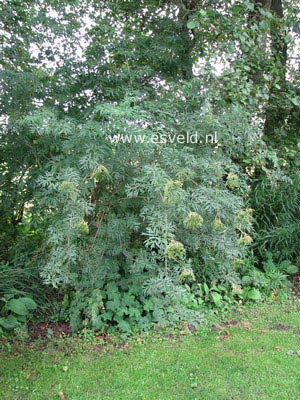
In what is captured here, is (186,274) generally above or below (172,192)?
below

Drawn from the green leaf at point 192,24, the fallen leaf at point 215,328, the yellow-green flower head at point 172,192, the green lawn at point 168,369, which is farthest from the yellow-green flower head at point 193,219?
the green leaf at point 192,24

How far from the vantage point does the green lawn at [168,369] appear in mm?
2260

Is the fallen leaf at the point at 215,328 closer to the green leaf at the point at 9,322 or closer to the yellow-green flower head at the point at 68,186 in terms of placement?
the green leaf at the point at 9,322

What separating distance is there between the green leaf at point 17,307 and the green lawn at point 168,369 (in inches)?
12.3

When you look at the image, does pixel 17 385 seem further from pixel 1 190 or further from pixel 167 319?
pixel 1 190

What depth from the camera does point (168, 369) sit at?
2.49 metres

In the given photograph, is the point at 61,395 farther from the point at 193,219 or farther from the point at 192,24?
the point at 192,24

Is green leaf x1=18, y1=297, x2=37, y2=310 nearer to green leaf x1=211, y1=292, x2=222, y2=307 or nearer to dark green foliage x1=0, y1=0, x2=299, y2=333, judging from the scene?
dark green foliage x1=0, y1=0, x2=299, y2=333

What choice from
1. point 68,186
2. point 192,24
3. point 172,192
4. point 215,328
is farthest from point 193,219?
point 192,24

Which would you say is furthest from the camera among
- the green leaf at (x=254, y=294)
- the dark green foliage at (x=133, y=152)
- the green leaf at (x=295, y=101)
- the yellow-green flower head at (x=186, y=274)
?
the green leaf at (x=295, y=101)

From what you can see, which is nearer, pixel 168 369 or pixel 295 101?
pixel 168 369

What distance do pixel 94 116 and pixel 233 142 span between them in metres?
1.20

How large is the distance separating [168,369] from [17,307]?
1328 millimetres

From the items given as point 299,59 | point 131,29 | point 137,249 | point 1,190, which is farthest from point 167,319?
point 299,59
